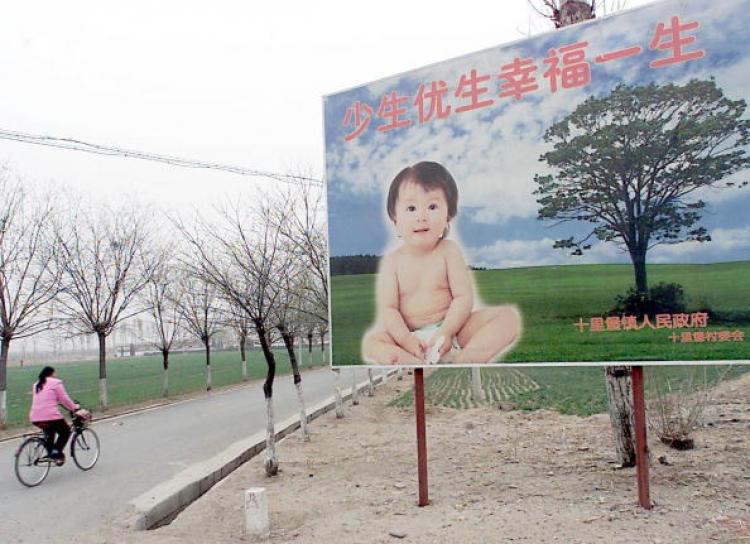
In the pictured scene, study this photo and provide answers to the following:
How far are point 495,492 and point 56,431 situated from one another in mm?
6158

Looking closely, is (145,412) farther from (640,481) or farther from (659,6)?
(659,6)

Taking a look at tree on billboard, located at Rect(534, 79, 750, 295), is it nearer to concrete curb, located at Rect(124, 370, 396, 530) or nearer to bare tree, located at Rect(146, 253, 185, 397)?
concrete curb, located at Rect(124, 370, 396, 530)

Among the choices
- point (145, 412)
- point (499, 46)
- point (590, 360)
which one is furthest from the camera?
point (145, 412)

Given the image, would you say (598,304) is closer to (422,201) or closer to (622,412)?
(422,201)

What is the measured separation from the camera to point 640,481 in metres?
5.62

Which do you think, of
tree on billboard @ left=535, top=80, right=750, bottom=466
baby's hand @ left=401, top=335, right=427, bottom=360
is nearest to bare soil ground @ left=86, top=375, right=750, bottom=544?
baby's hand @ left=401, top=335, right=427, bottom=360

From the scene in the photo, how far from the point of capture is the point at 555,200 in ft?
19.2

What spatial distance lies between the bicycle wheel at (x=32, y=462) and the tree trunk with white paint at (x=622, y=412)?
23.8 feet

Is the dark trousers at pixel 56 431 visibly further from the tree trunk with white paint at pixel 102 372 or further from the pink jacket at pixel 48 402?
the tree trunk with white paint at pixel 102 372

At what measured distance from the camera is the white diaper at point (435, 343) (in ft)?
20.7

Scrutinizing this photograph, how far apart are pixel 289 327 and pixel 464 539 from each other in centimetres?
Answer: 694

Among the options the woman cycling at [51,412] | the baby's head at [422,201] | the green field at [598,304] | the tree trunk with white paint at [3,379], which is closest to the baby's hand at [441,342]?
the green field at [598,304]

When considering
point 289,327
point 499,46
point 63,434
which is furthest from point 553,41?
point 63,434

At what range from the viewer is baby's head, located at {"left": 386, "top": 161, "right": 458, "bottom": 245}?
640 cm
